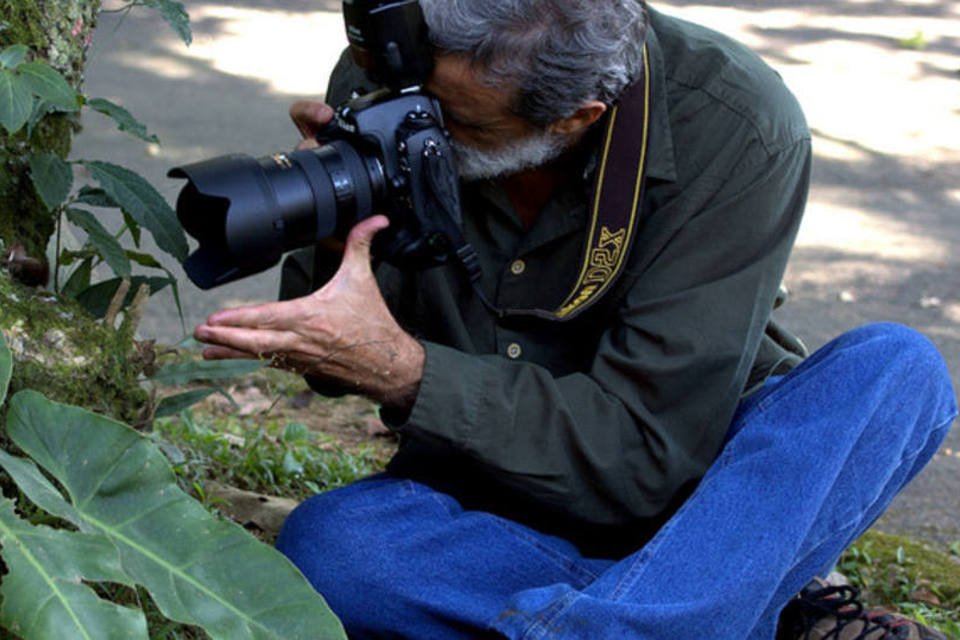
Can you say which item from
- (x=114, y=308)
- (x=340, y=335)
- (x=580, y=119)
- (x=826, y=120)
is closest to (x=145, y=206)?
(x=114, y=308)

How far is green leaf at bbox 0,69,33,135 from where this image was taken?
198 centimetres

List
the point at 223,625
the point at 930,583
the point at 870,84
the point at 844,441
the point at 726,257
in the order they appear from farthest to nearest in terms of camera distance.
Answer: the point at 870,84, the point at 930,583, the point at 726,257, the point at 844,441, the point at 223,625

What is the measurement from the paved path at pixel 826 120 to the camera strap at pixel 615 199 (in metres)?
1.36

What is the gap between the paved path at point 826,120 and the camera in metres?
4.59

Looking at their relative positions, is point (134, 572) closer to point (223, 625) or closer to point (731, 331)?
point (223, 625)

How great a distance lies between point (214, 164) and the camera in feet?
6.73

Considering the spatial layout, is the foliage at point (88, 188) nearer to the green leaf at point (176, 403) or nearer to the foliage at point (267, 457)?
the green leaf at point (176, 403)

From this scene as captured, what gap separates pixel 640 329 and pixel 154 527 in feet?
2.67

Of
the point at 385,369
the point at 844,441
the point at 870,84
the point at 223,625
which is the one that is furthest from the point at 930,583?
the point at 870,84

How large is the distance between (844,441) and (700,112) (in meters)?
0.57

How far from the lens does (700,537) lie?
7.07ft

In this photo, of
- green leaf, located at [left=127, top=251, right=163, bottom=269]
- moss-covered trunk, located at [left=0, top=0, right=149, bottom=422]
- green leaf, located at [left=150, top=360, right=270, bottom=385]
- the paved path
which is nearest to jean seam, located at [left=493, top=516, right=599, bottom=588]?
green leaf, located at [left=150, top=360, right=270, bottom=385]

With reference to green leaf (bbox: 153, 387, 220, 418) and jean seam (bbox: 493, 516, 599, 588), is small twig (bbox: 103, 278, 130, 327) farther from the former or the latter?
jean seam (bbox: 493, 516, 599, 588)

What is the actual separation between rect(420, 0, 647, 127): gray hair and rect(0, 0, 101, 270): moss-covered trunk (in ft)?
1.93
